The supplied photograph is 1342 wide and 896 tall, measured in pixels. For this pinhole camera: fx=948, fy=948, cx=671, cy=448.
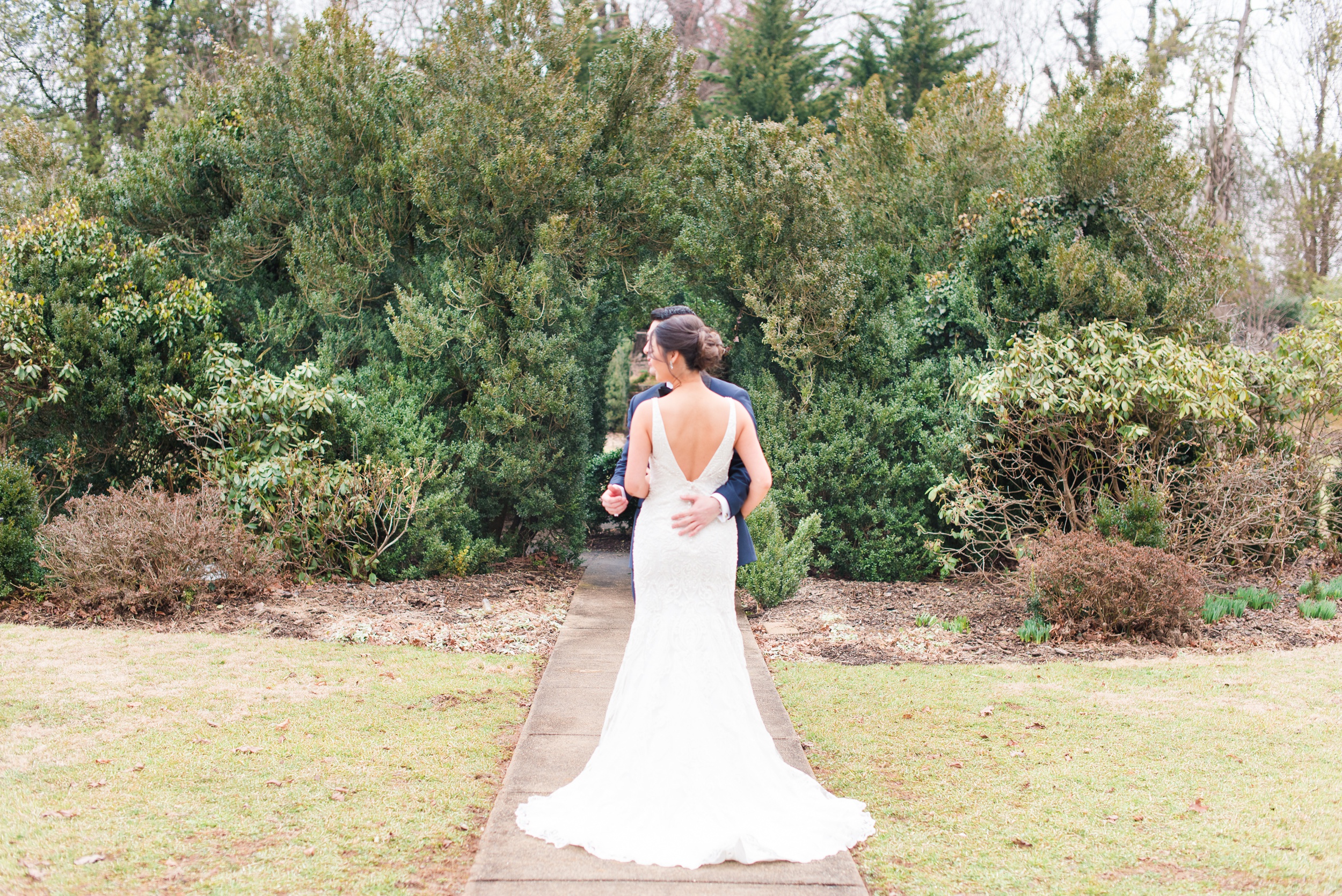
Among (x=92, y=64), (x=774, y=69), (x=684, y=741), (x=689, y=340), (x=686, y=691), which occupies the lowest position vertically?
(x=684, y=741)

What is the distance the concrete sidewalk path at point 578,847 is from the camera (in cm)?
332

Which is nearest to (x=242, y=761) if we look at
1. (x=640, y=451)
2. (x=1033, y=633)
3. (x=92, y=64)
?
(x=640, y=451)

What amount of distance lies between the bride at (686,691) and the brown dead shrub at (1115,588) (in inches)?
148

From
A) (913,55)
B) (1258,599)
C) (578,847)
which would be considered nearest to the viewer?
(578,847)

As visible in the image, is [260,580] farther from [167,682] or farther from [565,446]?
[565,446]

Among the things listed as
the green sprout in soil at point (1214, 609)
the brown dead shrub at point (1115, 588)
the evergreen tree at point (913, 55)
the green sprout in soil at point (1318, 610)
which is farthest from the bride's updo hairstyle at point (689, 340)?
the evergreen tree at point (913, 55)

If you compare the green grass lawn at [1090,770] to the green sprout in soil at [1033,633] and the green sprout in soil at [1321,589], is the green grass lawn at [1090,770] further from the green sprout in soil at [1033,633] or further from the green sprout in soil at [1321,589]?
the green sprout in soil at [1321,589]

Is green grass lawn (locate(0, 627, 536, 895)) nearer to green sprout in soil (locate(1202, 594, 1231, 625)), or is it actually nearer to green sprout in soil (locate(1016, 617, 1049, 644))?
green sprout in soil (locate(1016, 617, 1049, 644))

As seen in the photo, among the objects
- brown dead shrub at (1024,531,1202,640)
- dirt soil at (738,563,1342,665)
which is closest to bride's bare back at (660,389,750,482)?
dirt soil at (738,563,1342,665)

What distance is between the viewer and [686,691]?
12.9ft

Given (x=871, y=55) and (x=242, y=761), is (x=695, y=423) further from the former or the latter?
(x=871, y=55)

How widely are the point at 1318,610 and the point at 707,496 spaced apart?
639cm

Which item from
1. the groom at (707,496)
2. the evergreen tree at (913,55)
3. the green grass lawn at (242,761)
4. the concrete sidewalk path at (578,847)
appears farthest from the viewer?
the evergreen tree at (913,55)

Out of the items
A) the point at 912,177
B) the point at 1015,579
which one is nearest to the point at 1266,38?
the point at 912,177
